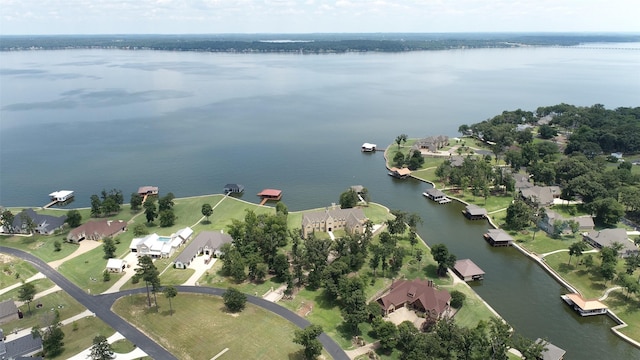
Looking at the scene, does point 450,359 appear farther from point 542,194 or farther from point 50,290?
point 542,194

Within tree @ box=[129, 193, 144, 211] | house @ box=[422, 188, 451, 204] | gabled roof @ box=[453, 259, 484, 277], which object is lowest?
gabled roof @ box=[453, 259, 484, 277]

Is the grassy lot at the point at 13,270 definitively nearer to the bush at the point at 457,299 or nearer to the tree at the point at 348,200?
the tree at the point at 348,200

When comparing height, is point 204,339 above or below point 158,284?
below

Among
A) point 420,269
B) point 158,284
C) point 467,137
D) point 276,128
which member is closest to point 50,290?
point 158,284

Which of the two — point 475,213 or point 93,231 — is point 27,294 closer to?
point 93,231

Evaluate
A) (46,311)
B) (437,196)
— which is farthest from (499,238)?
(46,311)

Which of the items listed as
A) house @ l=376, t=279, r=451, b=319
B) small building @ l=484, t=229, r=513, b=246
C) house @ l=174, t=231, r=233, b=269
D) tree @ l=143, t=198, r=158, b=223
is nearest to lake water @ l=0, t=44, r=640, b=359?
small building @ l=484, t=229, r=513, b=246

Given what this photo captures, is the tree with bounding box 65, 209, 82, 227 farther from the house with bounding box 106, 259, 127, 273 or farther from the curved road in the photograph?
the house with bounding box 106, 259, 127, 273
